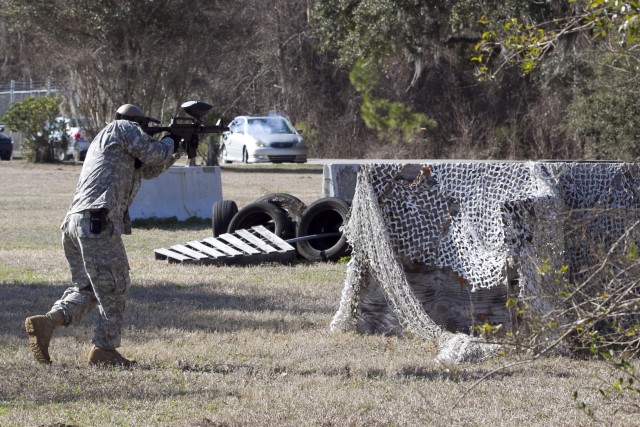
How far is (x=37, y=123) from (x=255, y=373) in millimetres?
28787

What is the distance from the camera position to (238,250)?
12188mm

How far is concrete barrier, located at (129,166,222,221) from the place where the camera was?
16781mm

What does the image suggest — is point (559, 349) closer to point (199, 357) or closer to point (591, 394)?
point (591, 394)

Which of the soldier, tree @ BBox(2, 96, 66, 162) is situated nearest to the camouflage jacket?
the soldier

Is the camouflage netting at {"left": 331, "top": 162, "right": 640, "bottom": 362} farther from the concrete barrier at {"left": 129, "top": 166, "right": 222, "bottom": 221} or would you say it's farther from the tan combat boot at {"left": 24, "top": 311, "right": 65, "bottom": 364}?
the concrete barrier at {"left": 129, "top": 166, "right": 222, "bottom": 221}

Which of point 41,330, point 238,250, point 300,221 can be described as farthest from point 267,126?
point 41,330

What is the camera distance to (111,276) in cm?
668

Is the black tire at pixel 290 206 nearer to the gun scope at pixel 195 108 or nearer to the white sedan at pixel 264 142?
the gun scope at pixel 195 108

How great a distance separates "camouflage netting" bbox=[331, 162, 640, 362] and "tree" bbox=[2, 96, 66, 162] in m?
27.0

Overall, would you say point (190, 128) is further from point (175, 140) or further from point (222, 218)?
point (222, 218)

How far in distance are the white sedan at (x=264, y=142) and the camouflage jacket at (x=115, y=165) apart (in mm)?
27031

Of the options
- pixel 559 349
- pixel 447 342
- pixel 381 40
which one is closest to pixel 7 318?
pixel 447 342

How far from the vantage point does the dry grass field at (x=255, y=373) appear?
5.71m

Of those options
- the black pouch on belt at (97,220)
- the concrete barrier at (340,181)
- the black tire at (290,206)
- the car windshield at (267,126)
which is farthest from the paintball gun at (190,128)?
the car windshield at (267,126)
